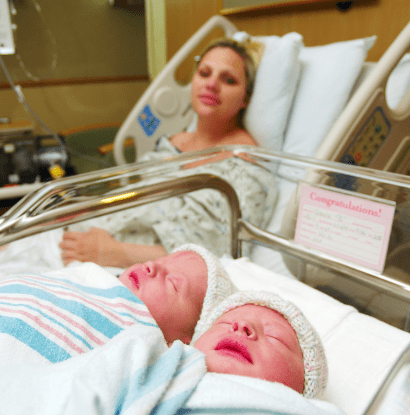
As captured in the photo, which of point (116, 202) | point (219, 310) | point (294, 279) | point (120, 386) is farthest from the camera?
point (294, 279)

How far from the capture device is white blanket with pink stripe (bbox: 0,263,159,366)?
518mm

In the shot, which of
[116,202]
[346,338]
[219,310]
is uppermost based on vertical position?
[116,202]

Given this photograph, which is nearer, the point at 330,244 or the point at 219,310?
the point at 219,310

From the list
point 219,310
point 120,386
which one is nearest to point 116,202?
point 219,310

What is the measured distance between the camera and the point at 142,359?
43 centimetres

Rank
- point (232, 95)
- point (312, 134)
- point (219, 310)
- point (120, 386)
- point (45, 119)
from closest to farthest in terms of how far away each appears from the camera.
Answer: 1. point (120, 386)
2. point (219, 310)
3. point (312, 134)
4. point (232, 95)
5. point (45, 119)

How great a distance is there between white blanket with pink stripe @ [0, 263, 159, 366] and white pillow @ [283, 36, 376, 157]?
0.94m

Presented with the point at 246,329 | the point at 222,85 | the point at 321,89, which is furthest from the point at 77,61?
the point at 246,329

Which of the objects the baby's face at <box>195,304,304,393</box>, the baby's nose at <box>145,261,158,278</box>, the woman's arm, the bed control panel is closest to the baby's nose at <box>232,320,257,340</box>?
the baby's face at <box>195,304,304,393</box>

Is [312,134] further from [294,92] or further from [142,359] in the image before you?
[142,359]

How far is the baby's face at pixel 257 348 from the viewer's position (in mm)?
498

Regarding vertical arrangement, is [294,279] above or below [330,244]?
below

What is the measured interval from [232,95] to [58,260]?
89 centimetres

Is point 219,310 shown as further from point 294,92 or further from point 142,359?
point 294,92
